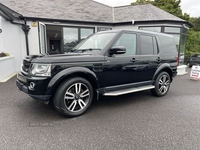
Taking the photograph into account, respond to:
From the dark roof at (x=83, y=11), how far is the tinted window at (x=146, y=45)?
20.6 ft

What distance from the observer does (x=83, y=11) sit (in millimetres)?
10875

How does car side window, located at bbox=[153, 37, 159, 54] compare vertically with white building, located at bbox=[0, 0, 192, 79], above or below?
below

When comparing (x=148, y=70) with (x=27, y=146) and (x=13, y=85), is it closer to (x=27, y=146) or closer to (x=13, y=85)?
(x=27, y=146)

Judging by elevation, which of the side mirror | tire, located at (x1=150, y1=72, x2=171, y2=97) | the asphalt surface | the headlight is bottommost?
the asphalt surface

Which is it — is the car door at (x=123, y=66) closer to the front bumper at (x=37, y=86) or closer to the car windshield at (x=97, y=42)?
the car windshield at (x=97, y=42)

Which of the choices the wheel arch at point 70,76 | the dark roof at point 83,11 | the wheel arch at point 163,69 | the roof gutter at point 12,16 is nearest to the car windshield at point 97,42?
the wheel arch at point 70,76

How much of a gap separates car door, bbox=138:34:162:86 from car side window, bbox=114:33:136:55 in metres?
0.22

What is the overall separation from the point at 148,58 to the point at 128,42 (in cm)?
74

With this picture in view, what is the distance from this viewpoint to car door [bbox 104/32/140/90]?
11.3ft

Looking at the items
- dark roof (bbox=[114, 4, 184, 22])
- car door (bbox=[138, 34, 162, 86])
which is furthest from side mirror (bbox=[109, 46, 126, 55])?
dark roof (bbox=[114, 4, 184, 22])

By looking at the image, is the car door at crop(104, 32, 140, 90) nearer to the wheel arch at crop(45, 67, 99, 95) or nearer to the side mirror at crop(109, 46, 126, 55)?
the side mirror at crop(109, 46, 126, 55)

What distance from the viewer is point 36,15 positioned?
8555 millimetres

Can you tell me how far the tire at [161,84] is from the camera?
14.8 ft

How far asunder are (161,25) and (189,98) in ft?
20.9
